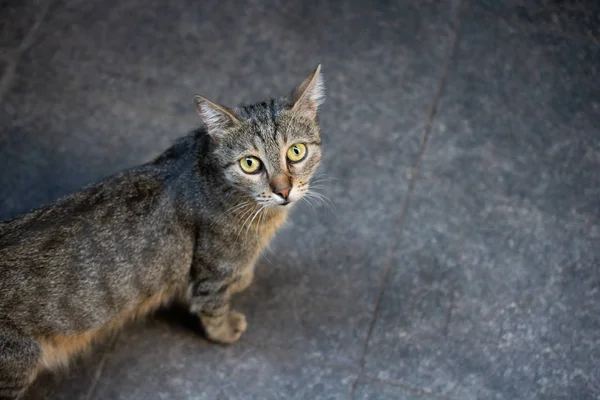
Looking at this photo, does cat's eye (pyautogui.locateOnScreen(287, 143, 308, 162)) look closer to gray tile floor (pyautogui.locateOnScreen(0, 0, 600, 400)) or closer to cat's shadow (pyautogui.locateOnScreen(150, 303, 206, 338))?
gray tile floor (pyautogui.locateOnScreen(0, 0, 600, 400))

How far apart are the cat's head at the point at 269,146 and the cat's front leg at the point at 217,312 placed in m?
0.45

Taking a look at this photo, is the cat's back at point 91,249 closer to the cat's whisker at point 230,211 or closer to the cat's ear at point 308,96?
the cat's whisker at point 230,211

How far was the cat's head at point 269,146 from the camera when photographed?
2.77 metres

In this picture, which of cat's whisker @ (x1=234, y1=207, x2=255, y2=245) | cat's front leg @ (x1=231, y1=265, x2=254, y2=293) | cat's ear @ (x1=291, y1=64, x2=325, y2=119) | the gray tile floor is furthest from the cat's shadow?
cat's ear @ (x1=291, y1=64, x2=325, y2=119)

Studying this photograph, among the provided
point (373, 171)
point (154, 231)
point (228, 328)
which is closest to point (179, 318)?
point (228, 328)

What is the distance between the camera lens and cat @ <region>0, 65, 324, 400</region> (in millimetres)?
2727

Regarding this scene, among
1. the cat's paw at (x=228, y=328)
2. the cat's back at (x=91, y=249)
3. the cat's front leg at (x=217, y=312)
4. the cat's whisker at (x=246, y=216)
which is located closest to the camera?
the cat's back at (x=91, y=249)

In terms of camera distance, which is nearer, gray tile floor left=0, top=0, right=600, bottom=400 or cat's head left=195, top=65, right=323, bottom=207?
cat's head left=195, top=65, right=323, bottom=207

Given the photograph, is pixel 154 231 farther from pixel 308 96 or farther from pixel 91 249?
pixel 308 96

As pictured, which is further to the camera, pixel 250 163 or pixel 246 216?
pixel 246 216

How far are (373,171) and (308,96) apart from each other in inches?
34.4

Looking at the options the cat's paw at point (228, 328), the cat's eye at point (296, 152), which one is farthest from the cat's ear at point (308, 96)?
the cat's paw at point (228, 328)

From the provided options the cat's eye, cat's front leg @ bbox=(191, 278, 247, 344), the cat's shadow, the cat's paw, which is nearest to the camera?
the cat's eye

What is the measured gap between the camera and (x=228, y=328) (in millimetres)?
3178
